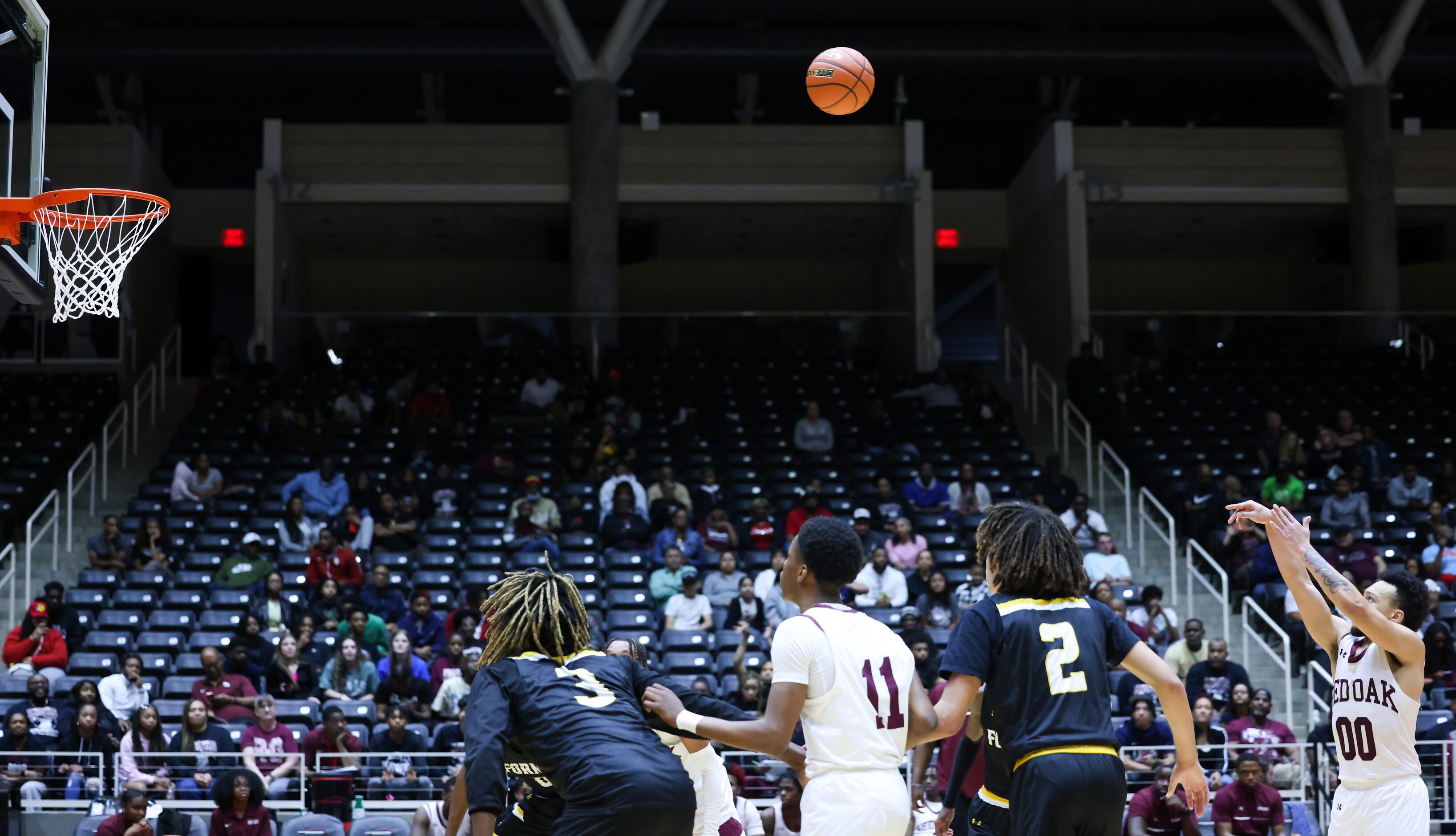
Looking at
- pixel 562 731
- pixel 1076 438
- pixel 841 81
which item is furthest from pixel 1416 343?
pixel 562 731

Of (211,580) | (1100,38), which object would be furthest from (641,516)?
(1100,38)

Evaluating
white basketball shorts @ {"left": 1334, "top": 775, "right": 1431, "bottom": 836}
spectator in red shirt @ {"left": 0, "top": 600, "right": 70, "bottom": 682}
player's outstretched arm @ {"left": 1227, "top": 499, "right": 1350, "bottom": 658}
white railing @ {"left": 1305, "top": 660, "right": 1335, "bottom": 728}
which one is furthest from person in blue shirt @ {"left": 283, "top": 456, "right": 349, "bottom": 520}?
white basketball shorts @ {"left": 1334, "top": 775, "right": 1431, "bottom": 836}

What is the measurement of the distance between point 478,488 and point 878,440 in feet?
17.3

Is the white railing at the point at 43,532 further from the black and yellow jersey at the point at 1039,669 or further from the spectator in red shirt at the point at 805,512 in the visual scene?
the black and yellow jersey at the point at 1039,669

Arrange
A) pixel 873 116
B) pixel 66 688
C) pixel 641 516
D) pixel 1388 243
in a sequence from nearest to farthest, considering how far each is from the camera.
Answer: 1. pixel 66 688
2. pixel 641 516
3. pixel 1388 243
4. pixel 873 116

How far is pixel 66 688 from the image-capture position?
13562 millimetres

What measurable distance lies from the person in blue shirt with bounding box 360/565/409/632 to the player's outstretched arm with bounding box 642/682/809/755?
10.7 m

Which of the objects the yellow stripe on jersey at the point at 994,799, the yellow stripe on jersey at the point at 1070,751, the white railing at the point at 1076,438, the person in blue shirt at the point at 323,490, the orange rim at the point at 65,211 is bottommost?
the yellow stripe on jersey at the point at 994,799

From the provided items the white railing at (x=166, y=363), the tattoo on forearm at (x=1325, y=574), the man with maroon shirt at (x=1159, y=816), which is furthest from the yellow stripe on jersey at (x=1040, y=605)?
the white railing at (x=166, y=363)

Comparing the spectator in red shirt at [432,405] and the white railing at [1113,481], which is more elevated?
the spectator in red shirt at [432,405]

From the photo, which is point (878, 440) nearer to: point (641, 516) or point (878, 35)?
point (641, 516)

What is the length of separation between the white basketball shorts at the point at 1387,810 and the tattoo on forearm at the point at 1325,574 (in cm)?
92

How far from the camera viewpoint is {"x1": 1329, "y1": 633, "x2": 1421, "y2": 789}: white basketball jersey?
6238mm

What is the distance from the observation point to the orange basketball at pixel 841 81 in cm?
1343
